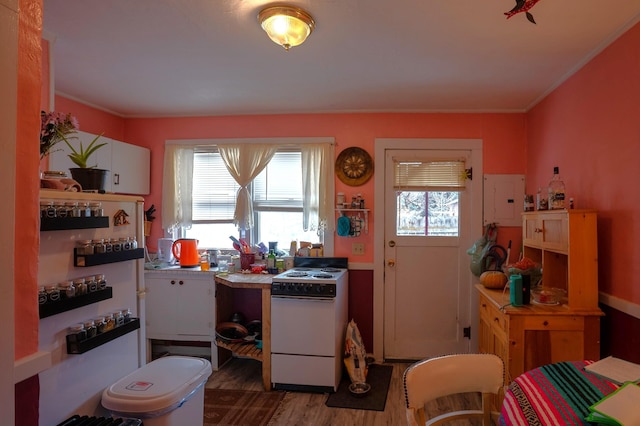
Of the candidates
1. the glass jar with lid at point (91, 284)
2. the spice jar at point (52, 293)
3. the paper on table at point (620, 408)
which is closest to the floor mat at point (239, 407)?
the glass jar with lid at point (91, 284)

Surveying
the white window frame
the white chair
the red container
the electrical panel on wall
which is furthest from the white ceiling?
the white chair

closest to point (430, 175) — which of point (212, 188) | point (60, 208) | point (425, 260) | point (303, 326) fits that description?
point (425, 260)

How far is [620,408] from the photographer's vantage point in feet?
3.74

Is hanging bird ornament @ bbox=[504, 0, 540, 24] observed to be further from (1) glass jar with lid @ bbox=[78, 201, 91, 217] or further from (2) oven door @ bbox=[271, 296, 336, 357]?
(2) oven door @ bbox=[271, 296, 336, 357]

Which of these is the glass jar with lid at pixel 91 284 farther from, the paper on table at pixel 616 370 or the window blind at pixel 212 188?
the window blind at pixel 212 188

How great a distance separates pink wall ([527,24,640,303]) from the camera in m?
2.10

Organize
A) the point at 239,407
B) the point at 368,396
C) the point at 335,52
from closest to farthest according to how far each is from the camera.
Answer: the point at 335,52 < the point at 239,407 < the point at 368,396

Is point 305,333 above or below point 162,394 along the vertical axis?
below

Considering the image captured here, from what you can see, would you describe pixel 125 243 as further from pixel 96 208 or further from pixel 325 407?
pixel 325 407

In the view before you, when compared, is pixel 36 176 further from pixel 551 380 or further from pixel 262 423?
pixel 262 423

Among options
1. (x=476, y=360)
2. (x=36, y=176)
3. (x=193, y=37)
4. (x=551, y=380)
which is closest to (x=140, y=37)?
(x=193, y=37)

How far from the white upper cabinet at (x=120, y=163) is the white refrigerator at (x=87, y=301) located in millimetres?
1861

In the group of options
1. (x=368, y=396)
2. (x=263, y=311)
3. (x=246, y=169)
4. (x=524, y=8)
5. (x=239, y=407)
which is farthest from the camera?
(x=246, y=169)

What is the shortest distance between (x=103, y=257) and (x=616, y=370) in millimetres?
2086
